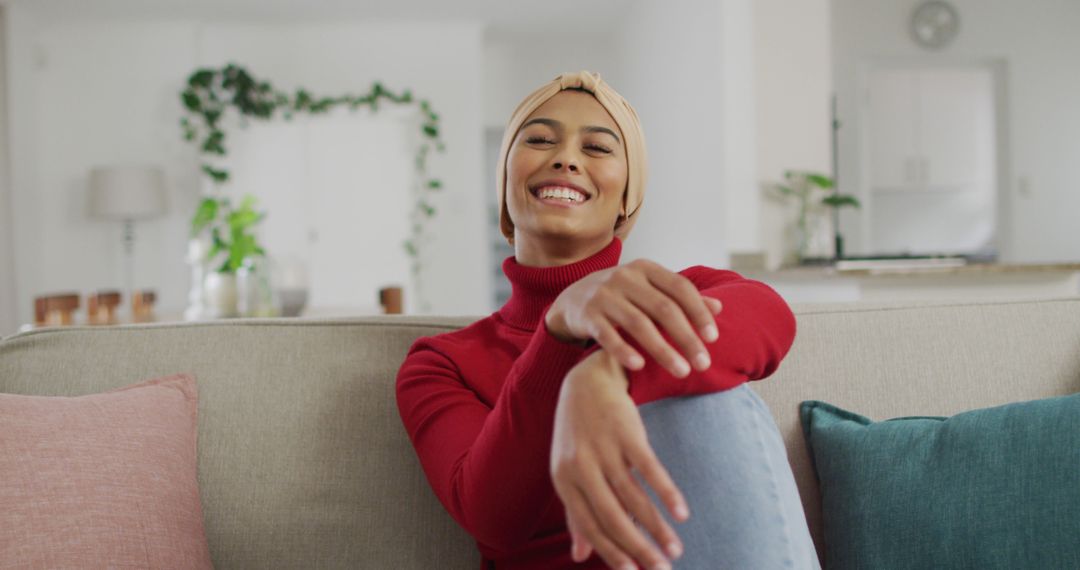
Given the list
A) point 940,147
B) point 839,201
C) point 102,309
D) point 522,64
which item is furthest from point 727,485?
point 522,64

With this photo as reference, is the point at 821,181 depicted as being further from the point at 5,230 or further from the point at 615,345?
the point at 5,230

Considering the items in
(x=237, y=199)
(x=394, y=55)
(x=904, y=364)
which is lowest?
(x=904, y=364)

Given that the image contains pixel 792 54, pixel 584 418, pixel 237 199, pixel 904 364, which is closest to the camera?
pixel 584 418

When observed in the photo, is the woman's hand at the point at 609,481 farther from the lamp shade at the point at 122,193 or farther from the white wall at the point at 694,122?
the lamp shade at the point at 122,193

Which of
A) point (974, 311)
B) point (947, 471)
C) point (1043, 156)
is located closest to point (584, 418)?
point (947, 471)

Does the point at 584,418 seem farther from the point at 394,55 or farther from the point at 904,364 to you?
the point at 394,55

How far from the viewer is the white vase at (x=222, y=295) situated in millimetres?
3033

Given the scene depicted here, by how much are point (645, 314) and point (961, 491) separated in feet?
1.81

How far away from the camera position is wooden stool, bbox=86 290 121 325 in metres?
3.17

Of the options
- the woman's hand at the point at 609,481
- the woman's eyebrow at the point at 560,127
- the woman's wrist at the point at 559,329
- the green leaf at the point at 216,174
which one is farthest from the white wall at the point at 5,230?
the woman's hand at the point at 609,481

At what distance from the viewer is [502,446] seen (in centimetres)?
84

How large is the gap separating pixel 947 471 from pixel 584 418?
591mm

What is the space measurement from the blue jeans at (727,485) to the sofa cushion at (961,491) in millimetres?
316

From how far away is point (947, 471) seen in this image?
104 cm
